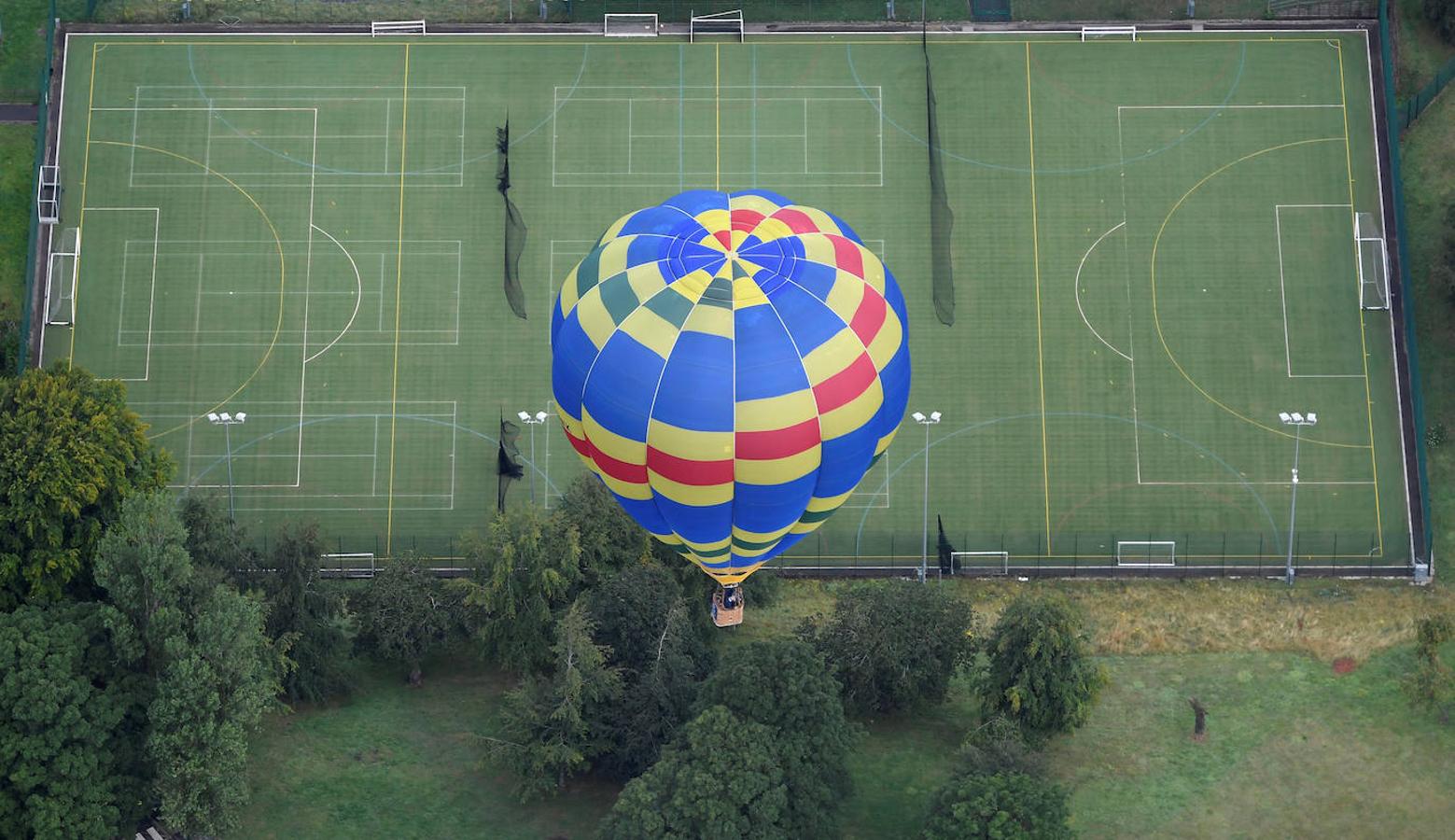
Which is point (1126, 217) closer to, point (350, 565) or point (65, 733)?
point (350, 565)

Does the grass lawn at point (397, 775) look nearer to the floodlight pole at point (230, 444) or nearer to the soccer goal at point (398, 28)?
the floodlight pole at point (230, 444)

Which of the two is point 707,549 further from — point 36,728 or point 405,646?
point 36,728

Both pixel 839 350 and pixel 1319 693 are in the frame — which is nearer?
pixel 839 350

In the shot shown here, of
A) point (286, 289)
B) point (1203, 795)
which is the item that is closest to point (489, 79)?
point (286, 289)

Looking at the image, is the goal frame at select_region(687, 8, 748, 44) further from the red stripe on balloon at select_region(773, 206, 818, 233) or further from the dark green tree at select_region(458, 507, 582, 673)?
the red stripe on balloon at select_region(773, 206, 818, 233)

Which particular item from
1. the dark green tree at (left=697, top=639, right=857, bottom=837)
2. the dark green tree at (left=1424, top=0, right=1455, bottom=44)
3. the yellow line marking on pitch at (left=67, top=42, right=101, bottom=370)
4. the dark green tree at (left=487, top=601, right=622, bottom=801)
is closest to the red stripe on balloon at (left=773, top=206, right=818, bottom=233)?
the dark green tree at (left=697, top=639, right=857, bottom=837)

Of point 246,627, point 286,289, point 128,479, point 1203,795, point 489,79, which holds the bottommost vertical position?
point 1203,795
